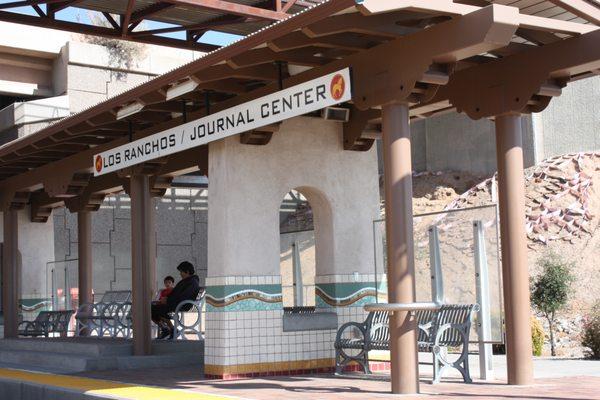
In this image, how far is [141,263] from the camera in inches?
585

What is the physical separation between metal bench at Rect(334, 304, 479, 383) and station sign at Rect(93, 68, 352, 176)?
256cm

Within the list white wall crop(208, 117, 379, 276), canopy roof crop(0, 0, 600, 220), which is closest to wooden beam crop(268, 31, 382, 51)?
canopy roof crop(0, 0, 600, 220)

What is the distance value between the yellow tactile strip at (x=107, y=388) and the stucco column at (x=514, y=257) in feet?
10.1

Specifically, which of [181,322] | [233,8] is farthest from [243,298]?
[233,8]

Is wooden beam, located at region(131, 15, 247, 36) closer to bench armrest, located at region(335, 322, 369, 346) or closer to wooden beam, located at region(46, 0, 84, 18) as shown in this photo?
wooden beam, located at region(46, 0, 84, 18)

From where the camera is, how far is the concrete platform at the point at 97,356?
14.4 m

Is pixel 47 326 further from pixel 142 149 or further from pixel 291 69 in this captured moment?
pixel 291 69


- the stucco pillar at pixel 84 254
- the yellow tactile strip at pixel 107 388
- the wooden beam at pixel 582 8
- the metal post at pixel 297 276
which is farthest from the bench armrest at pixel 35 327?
the wooden beam at pixel 582 8

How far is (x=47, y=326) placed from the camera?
19703 millimetres

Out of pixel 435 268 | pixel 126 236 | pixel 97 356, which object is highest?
pixel 126 236

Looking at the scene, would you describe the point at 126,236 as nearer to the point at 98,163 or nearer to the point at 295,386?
the point at 98,163

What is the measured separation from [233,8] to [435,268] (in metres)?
7.75

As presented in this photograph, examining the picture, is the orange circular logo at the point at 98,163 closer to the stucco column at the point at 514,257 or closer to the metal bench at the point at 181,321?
the metal bench at the point at 181,321

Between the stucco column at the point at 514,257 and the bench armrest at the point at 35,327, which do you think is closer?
the stucco column at the point at 514,257
